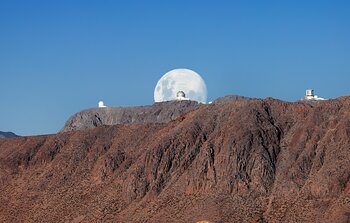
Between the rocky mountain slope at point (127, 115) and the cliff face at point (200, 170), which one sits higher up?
the rocky mountain slope at point (127, 115)

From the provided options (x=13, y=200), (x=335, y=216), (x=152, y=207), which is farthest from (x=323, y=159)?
(x=13, y=200)

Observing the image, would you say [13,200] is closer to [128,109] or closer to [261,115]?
[261,115]

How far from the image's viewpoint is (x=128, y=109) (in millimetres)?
183875

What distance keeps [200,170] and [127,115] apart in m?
82.4

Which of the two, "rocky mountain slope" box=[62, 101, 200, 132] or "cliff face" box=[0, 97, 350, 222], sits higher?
"rocky mountain slope" box=[62, 101, 200, 132]

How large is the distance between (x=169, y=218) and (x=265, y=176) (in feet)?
34.8

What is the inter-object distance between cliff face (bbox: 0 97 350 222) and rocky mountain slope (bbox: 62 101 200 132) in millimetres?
47587

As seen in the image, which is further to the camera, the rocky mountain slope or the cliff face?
the rocky mountain slope

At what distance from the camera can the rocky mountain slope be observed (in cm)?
17005

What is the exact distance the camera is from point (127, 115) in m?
181

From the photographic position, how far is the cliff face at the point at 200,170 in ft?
297

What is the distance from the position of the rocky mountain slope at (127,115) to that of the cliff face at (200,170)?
47587mm

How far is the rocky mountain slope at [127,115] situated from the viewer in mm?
170050

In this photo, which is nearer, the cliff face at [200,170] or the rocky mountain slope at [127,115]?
the cliff face at [200,170]
